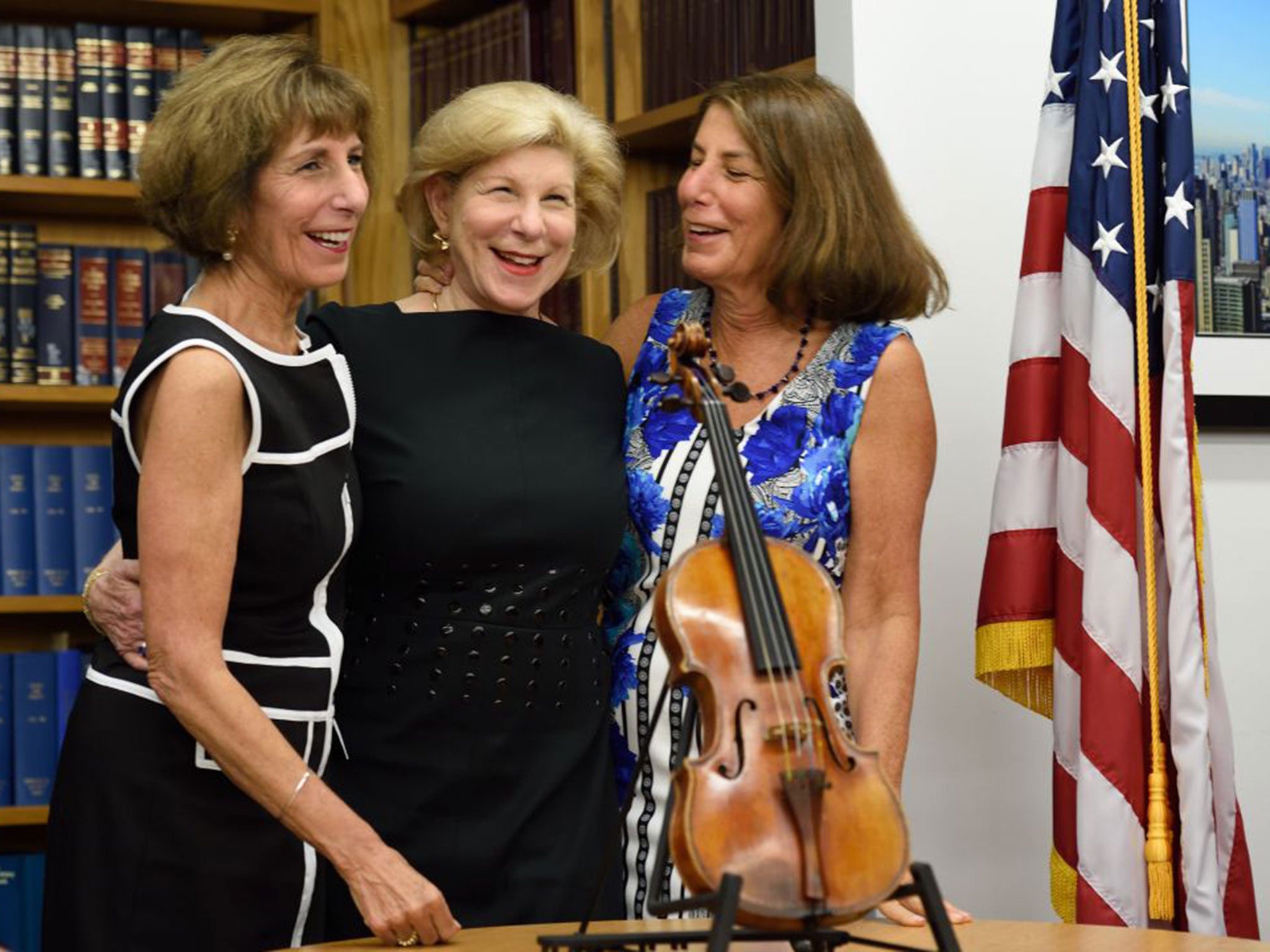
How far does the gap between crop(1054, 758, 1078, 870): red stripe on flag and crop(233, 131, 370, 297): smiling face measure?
121 centimetres

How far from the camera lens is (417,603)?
192 centimetres

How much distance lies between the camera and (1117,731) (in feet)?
7.64

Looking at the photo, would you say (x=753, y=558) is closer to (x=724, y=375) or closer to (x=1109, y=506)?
(x=724, y=375)

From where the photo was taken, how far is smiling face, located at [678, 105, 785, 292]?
6.97 ft

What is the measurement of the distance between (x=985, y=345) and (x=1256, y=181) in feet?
1.65

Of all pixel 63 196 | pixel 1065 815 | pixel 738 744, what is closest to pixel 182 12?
pixel 63 196

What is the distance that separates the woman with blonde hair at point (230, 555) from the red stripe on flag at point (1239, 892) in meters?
1.23


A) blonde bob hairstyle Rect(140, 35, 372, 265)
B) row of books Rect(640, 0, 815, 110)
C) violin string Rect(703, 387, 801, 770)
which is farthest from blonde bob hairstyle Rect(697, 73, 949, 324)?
violin string Rect(703, 387, 801, 770)

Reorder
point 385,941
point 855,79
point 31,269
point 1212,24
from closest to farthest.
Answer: point 385,941
point 855,79
point 1212,24
point 31,269

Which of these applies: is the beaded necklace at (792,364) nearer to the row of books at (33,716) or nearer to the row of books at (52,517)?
the row of books at (52,517)

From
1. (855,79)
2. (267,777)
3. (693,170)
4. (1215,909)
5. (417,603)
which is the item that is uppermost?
(855,79)

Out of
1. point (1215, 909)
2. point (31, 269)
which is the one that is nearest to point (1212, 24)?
point (1215, 909)

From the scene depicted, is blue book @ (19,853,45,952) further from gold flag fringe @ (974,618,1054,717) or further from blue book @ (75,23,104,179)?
gold flag fringe @ (974,618,1054,717)

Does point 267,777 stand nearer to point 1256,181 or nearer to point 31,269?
point 1256,181
